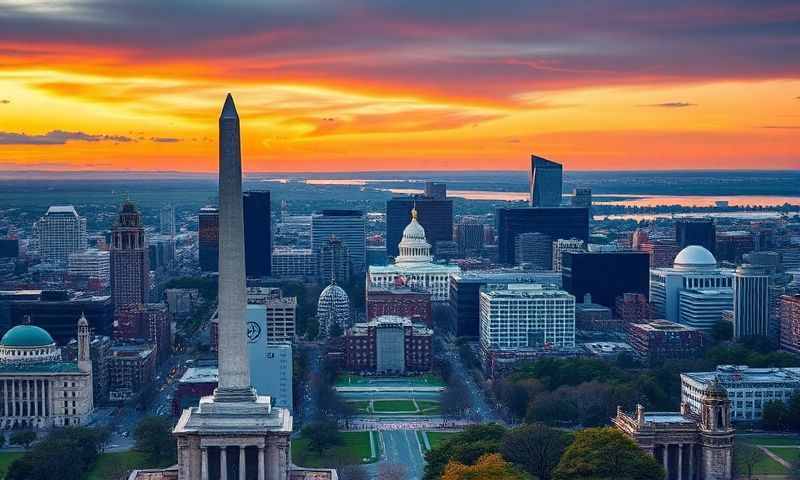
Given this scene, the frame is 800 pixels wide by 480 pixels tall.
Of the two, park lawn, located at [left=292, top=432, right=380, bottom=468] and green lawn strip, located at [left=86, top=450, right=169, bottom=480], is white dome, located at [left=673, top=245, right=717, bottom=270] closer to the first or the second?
park lawn, located at [left=292, top=432, right=380, bottom=468]

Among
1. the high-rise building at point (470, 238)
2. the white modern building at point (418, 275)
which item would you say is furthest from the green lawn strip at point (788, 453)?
the high-rise building at point (470, 238)

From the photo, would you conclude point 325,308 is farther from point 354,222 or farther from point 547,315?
point 354,222

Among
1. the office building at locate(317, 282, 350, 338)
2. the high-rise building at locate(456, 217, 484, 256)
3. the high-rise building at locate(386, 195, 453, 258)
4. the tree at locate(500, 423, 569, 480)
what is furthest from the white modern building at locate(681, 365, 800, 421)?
the high-rise building at locate(456, 217, 484, 256)

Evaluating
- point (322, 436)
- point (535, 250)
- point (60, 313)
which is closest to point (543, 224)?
point (535, 250)

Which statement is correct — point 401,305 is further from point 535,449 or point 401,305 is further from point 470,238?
point 470,238

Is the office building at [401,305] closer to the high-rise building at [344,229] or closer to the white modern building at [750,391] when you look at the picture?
the white modern building at [750,391]
